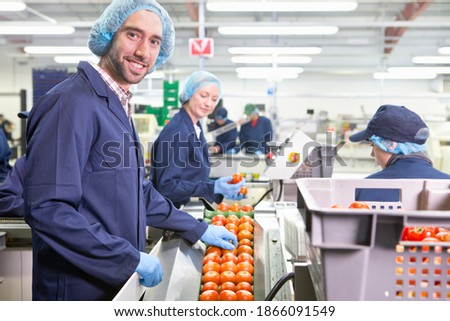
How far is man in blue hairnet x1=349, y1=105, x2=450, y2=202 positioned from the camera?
2.13m

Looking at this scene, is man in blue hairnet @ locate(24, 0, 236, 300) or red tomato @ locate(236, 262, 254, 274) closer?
man in blue hairnet @ locate(24, 0, 236, 300)

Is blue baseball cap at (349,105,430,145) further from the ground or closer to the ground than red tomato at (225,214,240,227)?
further from the ground

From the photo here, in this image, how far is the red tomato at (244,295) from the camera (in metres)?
1.54

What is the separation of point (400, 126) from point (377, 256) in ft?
4.45

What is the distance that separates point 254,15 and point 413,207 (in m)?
9.97

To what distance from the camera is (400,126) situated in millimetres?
2131

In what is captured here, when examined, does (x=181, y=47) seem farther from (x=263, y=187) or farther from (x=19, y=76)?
(x=263, y=187)

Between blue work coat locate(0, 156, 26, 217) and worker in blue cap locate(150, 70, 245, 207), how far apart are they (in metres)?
→ 0.72

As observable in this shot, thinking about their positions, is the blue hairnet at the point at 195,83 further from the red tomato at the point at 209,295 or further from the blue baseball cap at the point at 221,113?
the blue baseball cap at the point at 221,113

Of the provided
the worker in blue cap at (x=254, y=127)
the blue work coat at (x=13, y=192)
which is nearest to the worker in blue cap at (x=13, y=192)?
the blue work coat at (x=13, y=192)

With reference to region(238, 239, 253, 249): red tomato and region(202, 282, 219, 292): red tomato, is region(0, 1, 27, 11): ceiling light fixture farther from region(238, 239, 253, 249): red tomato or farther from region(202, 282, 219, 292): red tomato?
region(202, 282, 219, 292): red tomato

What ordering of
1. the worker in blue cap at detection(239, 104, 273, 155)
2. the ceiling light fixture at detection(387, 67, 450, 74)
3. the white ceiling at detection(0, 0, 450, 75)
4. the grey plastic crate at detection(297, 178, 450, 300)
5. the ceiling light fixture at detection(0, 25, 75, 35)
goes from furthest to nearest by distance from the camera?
the white ceiling at detection(0, 0, 450, 75), the ceiling light fixture at detection(387, 67, 450, 74), the worker in blue cap at detection(239, 104, 273, 155), the ceiling light fixture at detection(0, 25, 75, 35), the grey plastic crate at detection(297, 178, 450, 300)

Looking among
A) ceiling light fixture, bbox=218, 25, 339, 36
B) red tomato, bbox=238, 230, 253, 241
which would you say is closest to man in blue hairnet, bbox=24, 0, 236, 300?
red tomato, bbox=238, 230, 253, 241
